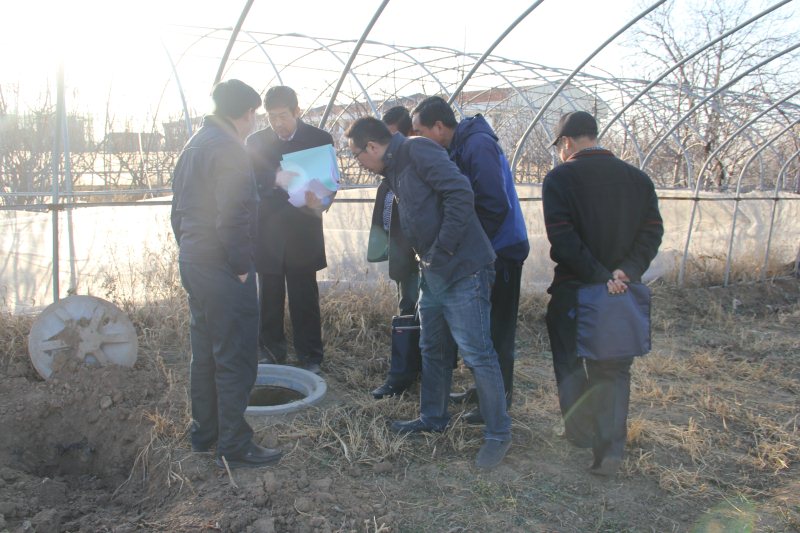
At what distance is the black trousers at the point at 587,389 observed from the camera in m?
2.83

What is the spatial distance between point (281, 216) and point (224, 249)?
134cm

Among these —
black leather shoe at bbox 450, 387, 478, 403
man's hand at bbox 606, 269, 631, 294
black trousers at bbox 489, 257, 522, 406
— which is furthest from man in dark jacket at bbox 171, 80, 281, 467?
man's hand at bbox 606, 269, 631, 294

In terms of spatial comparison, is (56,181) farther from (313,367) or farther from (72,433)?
(313,367)

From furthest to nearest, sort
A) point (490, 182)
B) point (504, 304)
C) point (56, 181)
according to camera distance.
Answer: point (56, 181), point (504, 304), point (490, 182)

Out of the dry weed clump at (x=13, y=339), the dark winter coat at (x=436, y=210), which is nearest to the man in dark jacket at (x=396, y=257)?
the dark winter coat at (x=436, y=210)

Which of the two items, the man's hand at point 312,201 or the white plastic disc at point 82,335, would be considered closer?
the white plastic disc at point 82,335

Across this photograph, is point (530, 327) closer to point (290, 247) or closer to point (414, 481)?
point (290, 247)

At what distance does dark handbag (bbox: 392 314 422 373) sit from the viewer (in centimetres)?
355

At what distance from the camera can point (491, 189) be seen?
123 inches

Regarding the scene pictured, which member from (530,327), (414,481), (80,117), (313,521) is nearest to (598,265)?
(414,481)

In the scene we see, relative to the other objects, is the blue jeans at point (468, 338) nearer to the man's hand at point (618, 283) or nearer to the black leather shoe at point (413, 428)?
the black leather shoe at point (413, 428)

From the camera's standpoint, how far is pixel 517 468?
295 centimetres

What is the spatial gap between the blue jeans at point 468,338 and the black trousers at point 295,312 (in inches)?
47.5

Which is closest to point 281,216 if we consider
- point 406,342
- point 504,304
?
point 406,342
